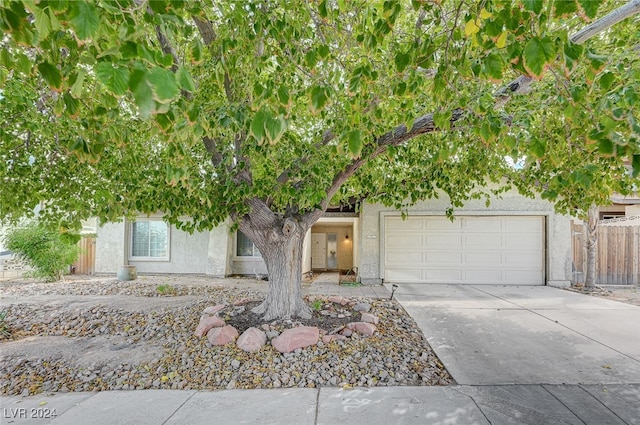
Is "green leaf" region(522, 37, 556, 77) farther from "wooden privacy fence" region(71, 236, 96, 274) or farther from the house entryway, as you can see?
"wooden privacy fence" region(71, 236, 96, 274)

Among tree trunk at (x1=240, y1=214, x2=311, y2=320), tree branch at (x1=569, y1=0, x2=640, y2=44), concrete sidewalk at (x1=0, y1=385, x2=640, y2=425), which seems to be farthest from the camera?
tree trunk at (x1=240, y1=214, x2=311, y2=320)

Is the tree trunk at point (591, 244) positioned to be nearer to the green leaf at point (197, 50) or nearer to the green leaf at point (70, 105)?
the green leaf at point (197, 50)

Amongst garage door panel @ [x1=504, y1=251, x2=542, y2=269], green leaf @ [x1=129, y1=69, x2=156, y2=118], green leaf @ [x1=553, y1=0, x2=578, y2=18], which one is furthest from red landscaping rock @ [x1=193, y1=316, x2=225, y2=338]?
garage door panel @ [x1=504, y1=251, x2=542, y2=269]

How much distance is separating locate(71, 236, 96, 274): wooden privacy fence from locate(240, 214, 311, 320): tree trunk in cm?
990

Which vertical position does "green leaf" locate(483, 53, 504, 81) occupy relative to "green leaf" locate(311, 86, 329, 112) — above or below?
above

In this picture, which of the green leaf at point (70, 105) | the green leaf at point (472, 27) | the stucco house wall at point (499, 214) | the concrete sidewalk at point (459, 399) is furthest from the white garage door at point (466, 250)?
the green leaf at point (70, 105)

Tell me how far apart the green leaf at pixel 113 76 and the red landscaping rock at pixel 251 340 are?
3.86 m

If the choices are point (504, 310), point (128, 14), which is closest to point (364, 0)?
point (128, 14)

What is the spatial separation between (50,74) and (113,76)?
0.75m

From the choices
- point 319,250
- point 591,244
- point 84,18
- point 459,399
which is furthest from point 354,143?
point 319,250

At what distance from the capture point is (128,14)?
1.55 metres

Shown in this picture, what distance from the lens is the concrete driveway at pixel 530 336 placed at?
3.85 meters

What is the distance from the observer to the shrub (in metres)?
9.86

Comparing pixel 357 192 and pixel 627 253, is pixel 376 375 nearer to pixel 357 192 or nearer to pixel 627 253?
pixel 357 192
